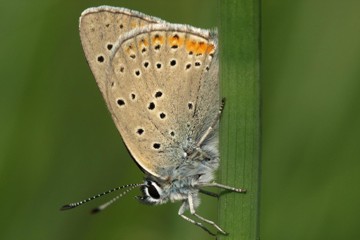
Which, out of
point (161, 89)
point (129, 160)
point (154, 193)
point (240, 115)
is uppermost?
point (240, 115)

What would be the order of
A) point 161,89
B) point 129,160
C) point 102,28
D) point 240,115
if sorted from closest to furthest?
point 240,115 < point 102,28 < point 161,89 < point 129,160

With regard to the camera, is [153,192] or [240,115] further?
[153,192]

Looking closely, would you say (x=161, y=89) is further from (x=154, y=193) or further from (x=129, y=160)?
(x=129, y=160)

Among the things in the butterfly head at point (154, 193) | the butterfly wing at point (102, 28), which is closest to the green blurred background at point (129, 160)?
the butterfly head at point (154, 193)

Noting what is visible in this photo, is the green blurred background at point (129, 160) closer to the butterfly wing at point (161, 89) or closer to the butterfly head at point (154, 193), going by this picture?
the butterfly head at point (154, 193)

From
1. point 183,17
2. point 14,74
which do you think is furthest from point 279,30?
point 14,74

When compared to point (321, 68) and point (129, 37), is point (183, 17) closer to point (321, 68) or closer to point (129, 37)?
point (321, 68)

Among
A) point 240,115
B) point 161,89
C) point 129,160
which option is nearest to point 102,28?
point 161,89
